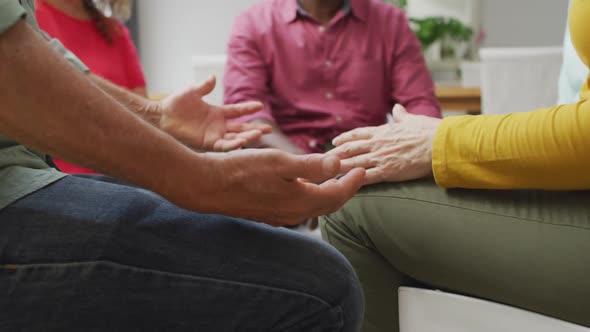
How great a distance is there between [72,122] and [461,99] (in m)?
2.17

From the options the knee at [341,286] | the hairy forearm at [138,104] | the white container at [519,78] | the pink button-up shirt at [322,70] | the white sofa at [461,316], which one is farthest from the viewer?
the white container at [519,78]

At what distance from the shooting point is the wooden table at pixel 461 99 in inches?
97.0

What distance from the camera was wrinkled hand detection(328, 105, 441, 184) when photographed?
0.89 m

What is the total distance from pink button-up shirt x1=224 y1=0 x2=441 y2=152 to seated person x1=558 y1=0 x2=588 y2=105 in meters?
0.77

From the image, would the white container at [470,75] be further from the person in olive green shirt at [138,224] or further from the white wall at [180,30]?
the person in olive green shirt at [138,224]

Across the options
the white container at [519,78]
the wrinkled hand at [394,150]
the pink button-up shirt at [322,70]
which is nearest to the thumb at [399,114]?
the wrinkled hand at [394,150]

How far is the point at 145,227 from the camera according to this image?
0.62 meters

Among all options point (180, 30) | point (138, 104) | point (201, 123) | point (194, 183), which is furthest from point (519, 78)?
point (180, 30)

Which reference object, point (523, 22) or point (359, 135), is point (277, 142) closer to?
point (359, 135)

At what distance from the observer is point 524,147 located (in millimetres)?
781

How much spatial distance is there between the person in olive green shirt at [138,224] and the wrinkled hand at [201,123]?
0.39 meters

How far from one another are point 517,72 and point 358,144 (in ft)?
5.00

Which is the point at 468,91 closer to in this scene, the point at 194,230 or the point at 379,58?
the point at 379,58

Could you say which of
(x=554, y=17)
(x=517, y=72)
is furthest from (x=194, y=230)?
(x=554, y=17)
